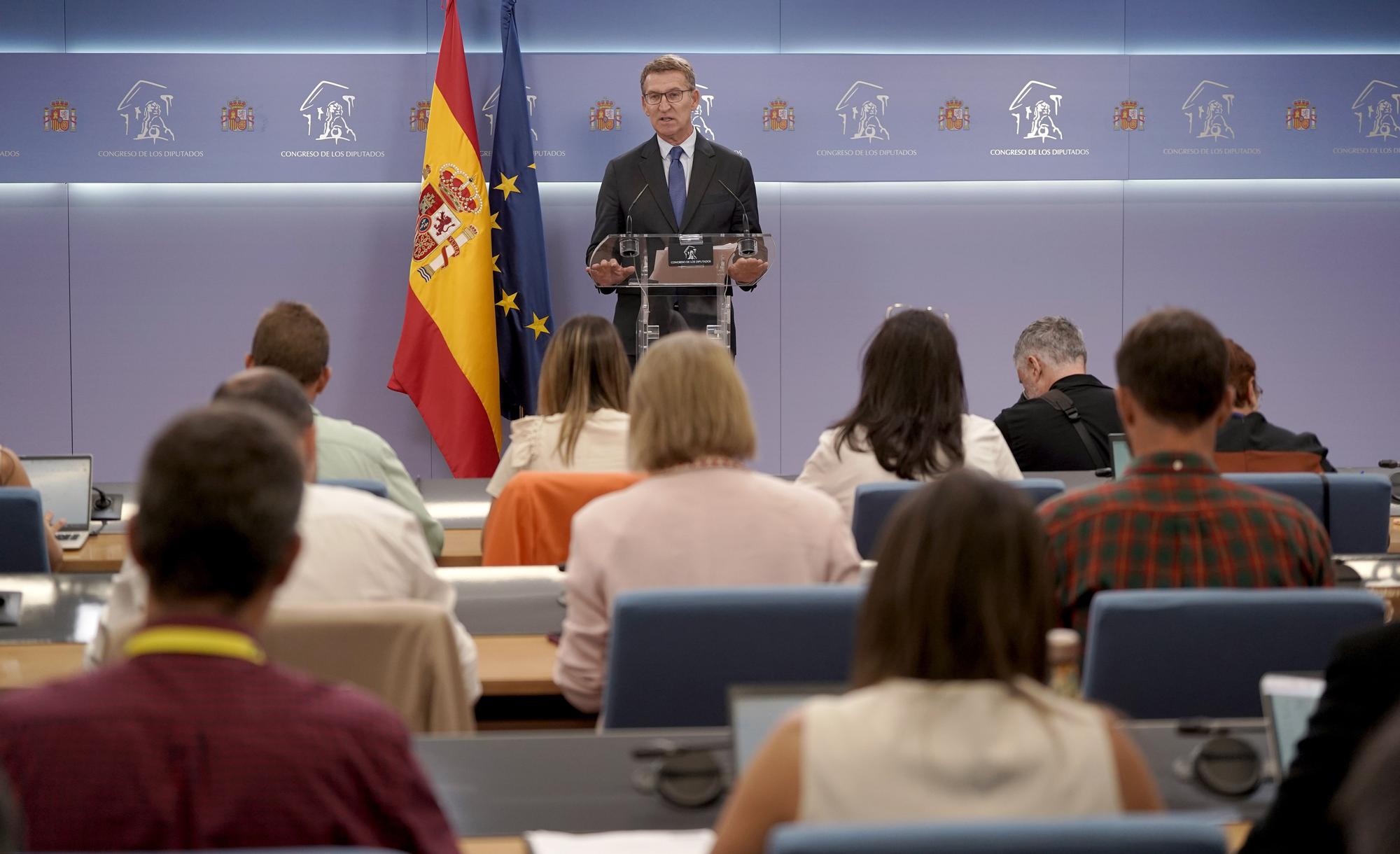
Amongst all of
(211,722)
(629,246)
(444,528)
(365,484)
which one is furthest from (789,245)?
(211,722)

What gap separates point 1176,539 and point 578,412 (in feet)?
6.88

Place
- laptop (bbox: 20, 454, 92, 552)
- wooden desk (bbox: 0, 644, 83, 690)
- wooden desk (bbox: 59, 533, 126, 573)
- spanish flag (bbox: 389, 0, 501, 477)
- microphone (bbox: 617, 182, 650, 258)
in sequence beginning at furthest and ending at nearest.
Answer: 1. spanish flag (bbox: 389, 0, 501, 477)
2. microphone (bbox: 617, 182, 650, 258)
3. laptop (bbox: 20, 454, 92, 552)
4. wooden desk (bbox: 59, 533, 126, 573)
5. wooden desk (bbox: 0, 644, 83, 690)

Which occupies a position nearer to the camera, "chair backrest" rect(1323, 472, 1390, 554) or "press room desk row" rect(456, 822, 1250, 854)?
"press room desk row" rect(456, 822, 1250, 854)

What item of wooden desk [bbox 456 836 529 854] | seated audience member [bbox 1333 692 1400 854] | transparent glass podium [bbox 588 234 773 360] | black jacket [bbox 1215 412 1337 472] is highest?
transparent glass podium [bbox 588 234 773 360]

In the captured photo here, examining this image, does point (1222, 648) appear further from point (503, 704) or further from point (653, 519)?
point (503, 704)

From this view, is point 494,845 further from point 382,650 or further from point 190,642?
point 190,642

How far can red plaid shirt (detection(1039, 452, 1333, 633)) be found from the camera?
2297 mm

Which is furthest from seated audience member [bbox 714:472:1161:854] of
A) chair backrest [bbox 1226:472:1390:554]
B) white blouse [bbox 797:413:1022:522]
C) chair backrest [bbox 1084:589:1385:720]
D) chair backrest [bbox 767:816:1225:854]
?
chair backrest [bbox 1226:472:1390:554]

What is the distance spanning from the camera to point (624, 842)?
1.69 metres

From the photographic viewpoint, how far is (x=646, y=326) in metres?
5.00

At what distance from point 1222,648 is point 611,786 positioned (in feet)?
3.06

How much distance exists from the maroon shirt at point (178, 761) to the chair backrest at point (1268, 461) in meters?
3.19

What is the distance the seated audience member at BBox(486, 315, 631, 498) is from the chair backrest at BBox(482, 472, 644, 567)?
22.9 inches

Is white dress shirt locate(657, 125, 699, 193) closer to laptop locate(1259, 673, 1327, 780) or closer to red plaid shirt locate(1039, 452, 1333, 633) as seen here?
red plaid shirt locate(1039, 452, 1333, 633)
